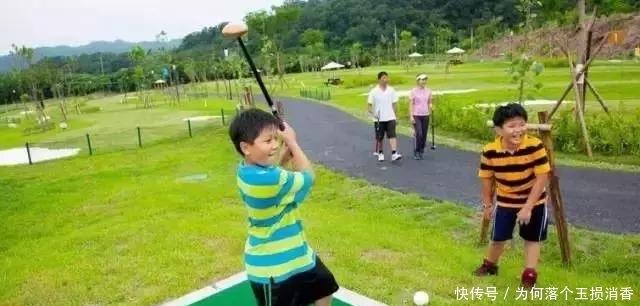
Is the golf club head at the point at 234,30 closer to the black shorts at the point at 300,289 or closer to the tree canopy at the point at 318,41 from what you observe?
the black shorts at the point at 300,289

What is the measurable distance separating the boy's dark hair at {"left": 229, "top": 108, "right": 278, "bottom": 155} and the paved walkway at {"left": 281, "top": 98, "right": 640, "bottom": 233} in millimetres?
4675

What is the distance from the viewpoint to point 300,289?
9.35ft

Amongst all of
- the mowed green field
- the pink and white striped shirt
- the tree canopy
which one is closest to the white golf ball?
the mowed green field

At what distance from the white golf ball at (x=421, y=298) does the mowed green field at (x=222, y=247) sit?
2.9 inches

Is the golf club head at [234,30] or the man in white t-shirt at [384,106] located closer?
the golf club head at [234,30]

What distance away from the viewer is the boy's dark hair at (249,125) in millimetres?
2588

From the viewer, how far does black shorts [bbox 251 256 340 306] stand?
9.17ft

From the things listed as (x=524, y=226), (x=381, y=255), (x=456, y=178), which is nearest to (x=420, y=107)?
(x=456, y=178)

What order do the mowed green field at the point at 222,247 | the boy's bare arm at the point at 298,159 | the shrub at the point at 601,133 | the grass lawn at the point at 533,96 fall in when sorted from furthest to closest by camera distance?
the shrub at the point at 601,133 < the grass lawn at the point at 533,96 < the mowed green field at the point at 222,247 < the boy's bare arm at the point at 298,159

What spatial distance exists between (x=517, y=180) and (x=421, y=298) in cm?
111

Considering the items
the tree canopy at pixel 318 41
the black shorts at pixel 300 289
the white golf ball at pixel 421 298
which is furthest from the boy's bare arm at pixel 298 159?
the tree canopy at pixel 318 41

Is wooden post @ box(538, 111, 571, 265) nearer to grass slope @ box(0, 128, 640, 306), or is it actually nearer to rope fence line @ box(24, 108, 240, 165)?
grass slope @ box(0, 128, 640, 306)

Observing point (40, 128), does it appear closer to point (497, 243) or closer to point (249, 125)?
point (497, 243)

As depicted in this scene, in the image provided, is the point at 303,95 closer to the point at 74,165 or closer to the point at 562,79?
the point at 562,79
